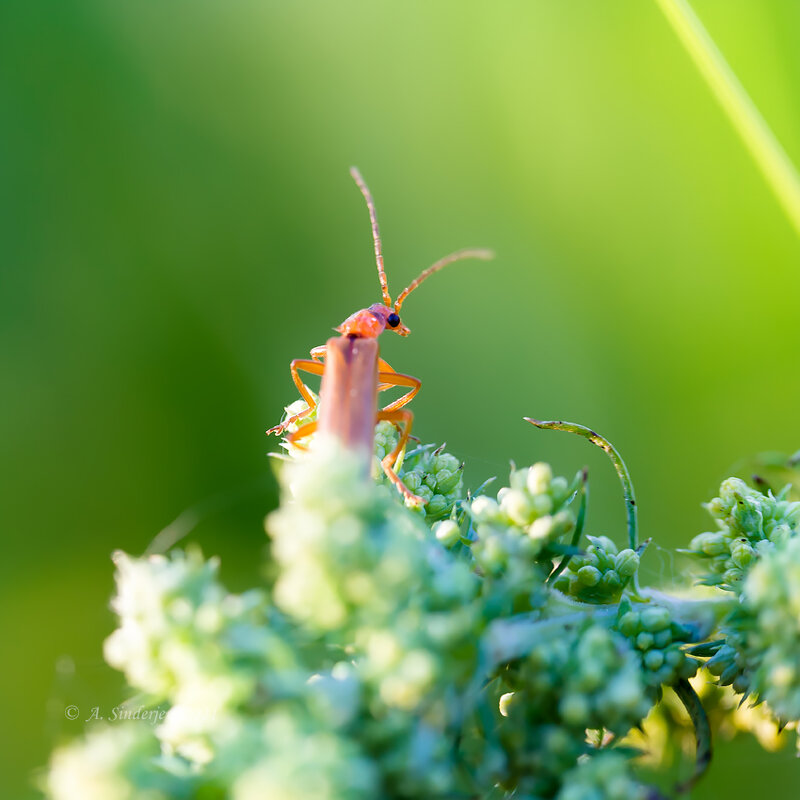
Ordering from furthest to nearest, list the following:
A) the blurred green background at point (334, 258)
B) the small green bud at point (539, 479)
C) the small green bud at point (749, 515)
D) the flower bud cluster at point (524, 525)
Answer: the blurred green background at point (334, 258)
the small green bud at point (749, 515)
the small green bud at point (539, 479)
the flower bud cluster at point (524, 525)

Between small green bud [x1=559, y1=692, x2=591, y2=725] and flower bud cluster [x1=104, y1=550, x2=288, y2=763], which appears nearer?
flower bud cluster [x1=104, y1=550, x2=288, y2=763]

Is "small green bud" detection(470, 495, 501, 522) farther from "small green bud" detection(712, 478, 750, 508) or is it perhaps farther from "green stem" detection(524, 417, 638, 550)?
"small green bud" detection(712, 478, 750, 508)

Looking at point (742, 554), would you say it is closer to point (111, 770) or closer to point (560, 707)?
point (560, 707)

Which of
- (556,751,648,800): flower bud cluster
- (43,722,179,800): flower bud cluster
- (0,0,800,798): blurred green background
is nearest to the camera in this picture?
(43,722,179,800): flower bud cluster

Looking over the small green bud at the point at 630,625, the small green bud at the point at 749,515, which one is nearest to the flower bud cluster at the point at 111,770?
the small green bud at the point at 630,625

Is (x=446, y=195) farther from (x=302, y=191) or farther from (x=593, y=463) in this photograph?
(x=593, y=463)

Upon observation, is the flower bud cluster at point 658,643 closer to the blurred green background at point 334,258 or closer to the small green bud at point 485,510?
the small green bud at point 485,510

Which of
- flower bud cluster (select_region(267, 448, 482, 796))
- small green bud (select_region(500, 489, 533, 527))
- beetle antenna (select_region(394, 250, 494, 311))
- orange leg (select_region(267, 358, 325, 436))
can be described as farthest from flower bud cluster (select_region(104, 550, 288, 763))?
beetle antenna (select_region(394, 250, 494, 311))
